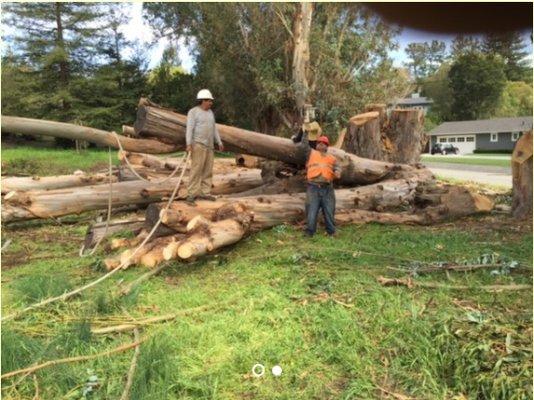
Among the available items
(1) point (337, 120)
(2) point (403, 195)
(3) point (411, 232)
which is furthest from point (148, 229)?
(1) point (337, 120)

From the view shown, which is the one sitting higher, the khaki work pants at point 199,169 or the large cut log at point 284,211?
the khaki work pants at point 199,169

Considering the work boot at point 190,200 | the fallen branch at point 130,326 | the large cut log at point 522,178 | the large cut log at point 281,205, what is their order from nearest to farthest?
1. the fallen branch at point 130,326
2. the large cut log at point 281,205
3. the work boot at point 190,200
4. the large cut log at point 522,178

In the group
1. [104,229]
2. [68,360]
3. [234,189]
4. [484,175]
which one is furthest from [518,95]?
[68,360]

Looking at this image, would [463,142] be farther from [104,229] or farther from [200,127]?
[104,229]

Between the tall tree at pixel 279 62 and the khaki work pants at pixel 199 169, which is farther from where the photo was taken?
the tall tree at pixel 279 62

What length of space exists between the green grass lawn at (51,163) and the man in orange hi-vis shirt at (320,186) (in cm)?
1509

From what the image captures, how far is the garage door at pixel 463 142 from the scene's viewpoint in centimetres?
5619

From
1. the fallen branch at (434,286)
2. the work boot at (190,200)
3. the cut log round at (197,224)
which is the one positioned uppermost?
the work boot at (190,200)

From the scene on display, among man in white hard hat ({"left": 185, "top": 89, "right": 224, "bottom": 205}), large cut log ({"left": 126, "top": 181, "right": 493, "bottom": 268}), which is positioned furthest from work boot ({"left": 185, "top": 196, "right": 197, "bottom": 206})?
large cut log ({"left": 126, "top": 181, "right": 493, "bottom": 268})

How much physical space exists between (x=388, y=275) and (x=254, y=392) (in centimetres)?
260

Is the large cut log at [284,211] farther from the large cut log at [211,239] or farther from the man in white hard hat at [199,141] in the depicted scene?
the man in white hard hat at [199,141]

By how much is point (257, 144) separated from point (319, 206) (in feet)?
6.28

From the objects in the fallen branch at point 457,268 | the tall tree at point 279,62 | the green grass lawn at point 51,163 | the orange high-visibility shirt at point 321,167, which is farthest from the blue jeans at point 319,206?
the tall tree at point 279,62

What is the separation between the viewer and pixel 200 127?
8016 millimetres
